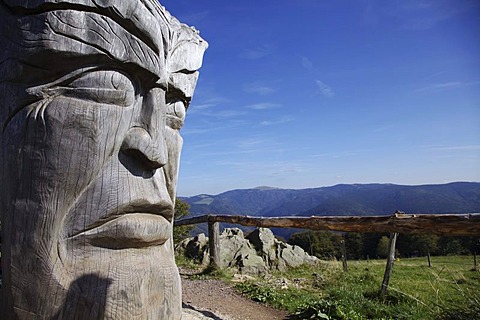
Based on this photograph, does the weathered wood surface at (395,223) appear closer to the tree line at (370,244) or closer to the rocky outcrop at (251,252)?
the rocky outcrop at (251,252)

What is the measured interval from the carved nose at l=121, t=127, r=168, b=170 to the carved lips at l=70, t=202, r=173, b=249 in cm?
25

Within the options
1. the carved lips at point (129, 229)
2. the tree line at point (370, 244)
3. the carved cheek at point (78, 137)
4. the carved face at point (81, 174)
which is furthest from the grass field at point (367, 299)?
the tree line at point (370, 244)

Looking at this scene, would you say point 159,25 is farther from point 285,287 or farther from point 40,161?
point 285,287

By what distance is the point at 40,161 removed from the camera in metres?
1.72

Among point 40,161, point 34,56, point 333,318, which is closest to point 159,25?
point 34,56

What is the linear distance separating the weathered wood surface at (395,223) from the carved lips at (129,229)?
377cm

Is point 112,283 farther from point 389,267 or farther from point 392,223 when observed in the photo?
point 389,267

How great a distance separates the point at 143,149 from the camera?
1.93 metres

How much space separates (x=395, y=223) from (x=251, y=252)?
7.76m

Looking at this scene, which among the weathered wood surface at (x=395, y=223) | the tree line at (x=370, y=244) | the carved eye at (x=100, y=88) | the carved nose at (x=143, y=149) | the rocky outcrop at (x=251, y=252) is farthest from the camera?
the tree line at (x=370, y=244)

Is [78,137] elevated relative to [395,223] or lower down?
elevated

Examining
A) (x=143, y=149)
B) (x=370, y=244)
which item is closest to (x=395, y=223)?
(x=143, y=149)

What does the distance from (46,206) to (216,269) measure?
789cm

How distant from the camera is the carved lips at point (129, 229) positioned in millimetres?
1748
